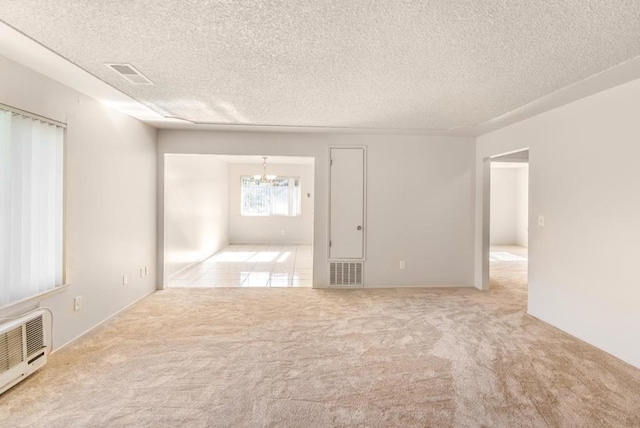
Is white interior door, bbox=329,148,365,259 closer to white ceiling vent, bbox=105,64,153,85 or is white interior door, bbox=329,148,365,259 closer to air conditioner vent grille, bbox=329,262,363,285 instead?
air conditioner vent grille, bbox=329,262,363,285

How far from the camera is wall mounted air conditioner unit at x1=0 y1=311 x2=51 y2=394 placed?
2.12 metres

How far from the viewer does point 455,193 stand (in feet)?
16.5

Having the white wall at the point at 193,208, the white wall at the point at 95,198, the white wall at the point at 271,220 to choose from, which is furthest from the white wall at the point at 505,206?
the white wall at the point at 95,198

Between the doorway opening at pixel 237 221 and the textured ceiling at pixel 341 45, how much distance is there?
7.67 feet

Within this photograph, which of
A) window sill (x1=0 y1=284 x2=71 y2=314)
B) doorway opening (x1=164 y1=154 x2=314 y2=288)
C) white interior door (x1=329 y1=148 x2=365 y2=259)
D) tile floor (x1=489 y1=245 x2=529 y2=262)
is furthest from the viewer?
tile floor (x1=489 y1=245 x2=529 y2=262)

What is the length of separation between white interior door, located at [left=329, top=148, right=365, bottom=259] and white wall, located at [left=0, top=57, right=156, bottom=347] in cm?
264

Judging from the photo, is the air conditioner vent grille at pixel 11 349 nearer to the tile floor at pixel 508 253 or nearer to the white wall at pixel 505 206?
the tile floor at pixel 508 253

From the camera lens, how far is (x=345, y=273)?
4.98 meters

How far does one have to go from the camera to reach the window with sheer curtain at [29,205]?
7.56 ft

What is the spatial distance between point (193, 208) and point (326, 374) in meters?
4.80

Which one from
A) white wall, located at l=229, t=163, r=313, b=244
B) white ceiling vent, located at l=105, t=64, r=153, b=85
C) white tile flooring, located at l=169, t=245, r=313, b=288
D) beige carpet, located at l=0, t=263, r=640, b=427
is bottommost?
beige carpet, located at l=0, t=263, r=640, b=427

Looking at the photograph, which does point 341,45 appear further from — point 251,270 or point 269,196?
point 269,196

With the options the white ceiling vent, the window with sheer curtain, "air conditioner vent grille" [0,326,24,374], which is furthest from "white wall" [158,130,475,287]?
"air conditioner vent grille" [0,326,24,374]

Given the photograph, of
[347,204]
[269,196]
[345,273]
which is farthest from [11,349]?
[269,196]
